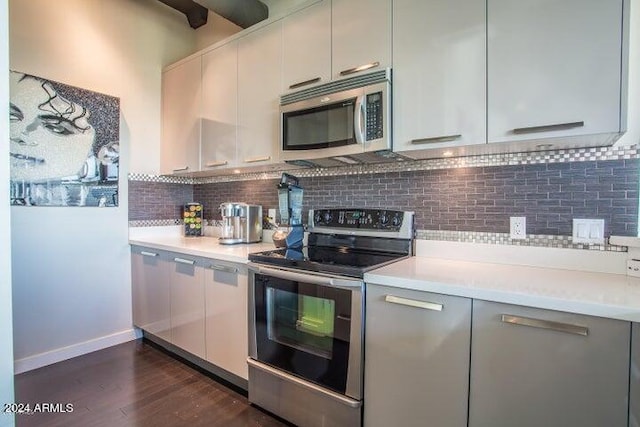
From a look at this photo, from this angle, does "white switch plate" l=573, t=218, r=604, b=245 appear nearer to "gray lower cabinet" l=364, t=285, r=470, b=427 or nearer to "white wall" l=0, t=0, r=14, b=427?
"gray lower cabinet" l=364, t=285, r=470, b=427

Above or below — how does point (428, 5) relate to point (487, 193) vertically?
above

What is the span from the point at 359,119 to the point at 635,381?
140 centimetres

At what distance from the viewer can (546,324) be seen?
1.05 metres

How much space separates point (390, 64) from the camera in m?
1.64

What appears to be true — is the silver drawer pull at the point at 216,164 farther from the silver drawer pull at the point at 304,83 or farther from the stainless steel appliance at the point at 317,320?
the stainless steel appliance at the point at 317,320

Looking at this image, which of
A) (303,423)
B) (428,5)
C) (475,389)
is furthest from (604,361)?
(428,5)

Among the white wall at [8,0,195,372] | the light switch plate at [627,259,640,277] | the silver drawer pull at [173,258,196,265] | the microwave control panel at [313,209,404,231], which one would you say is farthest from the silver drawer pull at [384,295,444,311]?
the white wall at [8,0,195,372]

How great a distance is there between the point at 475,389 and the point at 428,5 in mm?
1636

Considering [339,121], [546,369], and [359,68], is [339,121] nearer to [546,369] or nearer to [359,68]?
[359,68]

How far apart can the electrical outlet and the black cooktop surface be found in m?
0.54

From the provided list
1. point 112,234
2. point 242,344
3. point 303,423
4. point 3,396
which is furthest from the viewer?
point 112,234

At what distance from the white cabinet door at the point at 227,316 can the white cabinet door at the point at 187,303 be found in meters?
0.08

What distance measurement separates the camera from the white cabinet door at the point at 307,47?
6.13 feet

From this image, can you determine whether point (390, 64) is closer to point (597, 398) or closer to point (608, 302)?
point (608, 302)
